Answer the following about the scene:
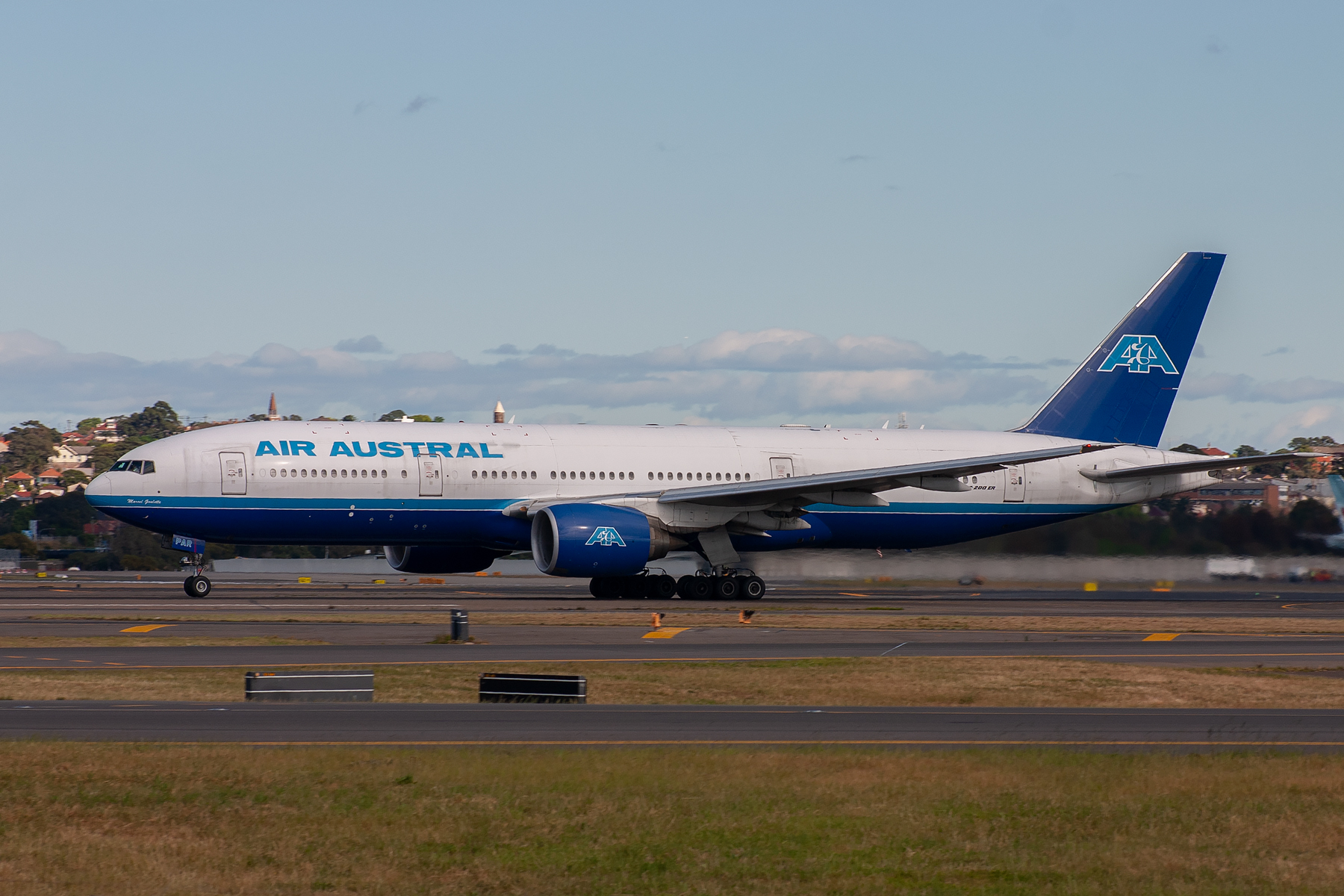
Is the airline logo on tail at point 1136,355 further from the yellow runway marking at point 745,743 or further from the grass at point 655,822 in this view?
the grass at point 655,822

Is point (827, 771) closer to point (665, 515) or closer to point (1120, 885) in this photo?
point (1120, 885)

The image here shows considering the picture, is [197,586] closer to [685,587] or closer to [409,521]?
[409,521]

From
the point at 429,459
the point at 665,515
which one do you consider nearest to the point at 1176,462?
the point at 665,515

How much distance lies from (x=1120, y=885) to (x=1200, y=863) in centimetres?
93

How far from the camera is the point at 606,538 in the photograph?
39000 mm

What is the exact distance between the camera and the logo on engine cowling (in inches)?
1527

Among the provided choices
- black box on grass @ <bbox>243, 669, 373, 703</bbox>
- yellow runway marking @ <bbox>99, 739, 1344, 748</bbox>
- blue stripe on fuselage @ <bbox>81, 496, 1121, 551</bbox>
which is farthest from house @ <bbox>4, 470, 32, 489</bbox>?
yellow runway marking @ <bbox>99, 739, 1344, 748</bbox>

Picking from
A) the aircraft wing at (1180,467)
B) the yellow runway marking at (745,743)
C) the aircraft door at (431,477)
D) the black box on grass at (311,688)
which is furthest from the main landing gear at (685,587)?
the yellow runway marking at (745,743)

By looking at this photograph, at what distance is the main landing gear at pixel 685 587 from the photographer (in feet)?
139

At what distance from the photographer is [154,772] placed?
12.8 m

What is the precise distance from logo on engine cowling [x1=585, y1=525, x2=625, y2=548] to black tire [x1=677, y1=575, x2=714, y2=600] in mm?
3976

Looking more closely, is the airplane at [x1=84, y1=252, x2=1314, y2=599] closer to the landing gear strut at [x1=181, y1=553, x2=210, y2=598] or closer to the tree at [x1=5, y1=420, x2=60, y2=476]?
the landing gear strut at [x1=181, y1=553, x2=210, y2=598]

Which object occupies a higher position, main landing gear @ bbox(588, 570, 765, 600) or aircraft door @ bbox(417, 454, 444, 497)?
aircraft door @ bbox(417, 454, 444, 497)

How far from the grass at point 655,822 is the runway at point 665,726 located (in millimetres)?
1238
